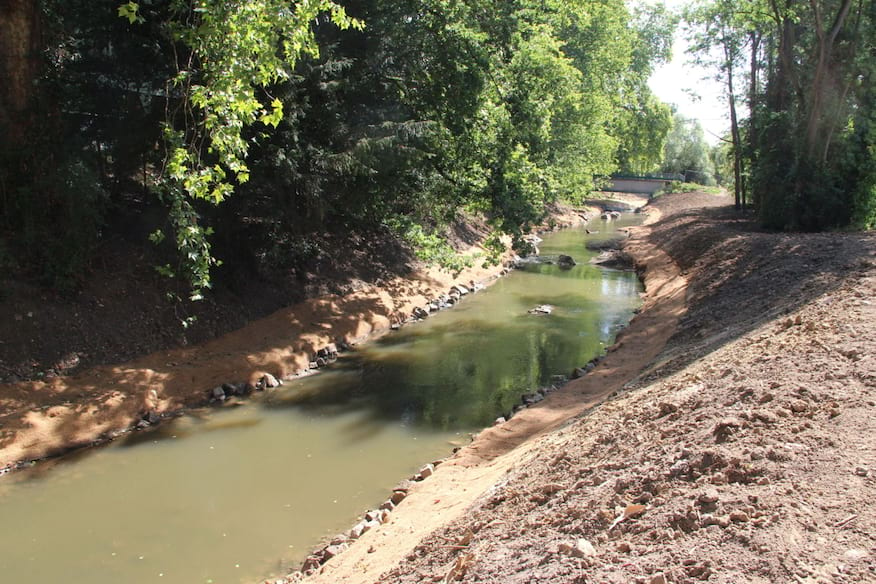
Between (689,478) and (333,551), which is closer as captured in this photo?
(689,478)

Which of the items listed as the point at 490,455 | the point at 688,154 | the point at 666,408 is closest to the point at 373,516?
the point at 490,455

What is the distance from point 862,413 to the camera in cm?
532

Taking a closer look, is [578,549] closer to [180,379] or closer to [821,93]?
[180,379]

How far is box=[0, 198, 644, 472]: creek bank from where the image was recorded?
10.1 meters

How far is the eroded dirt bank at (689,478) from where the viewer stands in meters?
4.05

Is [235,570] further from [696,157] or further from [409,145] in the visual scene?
[696,157]

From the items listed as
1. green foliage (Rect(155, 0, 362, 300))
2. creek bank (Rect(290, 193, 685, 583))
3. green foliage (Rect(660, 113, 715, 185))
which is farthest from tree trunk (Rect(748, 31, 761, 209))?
green foliage (Rect(660, 113, 715, 185))

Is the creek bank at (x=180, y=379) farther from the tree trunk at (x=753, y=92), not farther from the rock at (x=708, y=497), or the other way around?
the tree trunk at (x=753, y=92)

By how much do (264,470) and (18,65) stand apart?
849 cm

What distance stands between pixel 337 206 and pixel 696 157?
61.2m

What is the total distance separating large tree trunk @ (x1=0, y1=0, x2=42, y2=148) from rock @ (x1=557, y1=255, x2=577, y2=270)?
61.6 ft

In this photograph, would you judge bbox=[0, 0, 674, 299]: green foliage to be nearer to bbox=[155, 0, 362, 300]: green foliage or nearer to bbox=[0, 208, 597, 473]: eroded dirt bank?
bbox=[0, 208, 597, 473]: eroded dirt bank

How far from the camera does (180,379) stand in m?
12.3

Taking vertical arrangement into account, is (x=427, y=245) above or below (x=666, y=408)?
above
